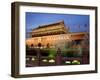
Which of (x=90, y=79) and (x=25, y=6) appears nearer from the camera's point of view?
(x=25, y=6)

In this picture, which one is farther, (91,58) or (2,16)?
(91,58)

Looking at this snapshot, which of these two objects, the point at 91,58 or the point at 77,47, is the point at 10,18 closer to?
the point at 77,47

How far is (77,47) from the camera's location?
2334 millimetres

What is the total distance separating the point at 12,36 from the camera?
2086 mm

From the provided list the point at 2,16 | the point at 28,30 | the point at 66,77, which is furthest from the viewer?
the point at 66,77

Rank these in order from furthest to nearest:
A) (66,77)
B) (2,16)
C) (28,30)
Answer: (66,77), (28,30), (2,16)

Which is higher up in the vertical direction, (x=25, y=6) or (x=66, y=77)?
(x=25, y=6)

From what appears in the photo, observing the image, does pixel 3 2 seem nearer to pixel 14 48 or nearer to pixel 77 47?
pixel 14 48

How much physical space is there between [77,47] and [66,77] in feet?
0.97

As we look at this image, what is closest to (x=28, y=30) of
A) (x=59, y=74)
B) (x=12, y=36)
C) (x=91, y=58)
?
(x=12, y=36)

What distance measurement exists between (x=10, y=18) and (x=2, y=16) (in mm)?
115

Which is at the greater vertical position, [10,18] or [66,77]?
[10,18]

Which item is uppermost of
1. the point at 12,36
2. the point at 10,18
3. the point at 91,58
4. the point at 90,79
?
the point at 10,18

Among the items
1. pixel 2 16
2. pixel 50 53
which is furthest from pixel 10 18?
pixel 50 53
